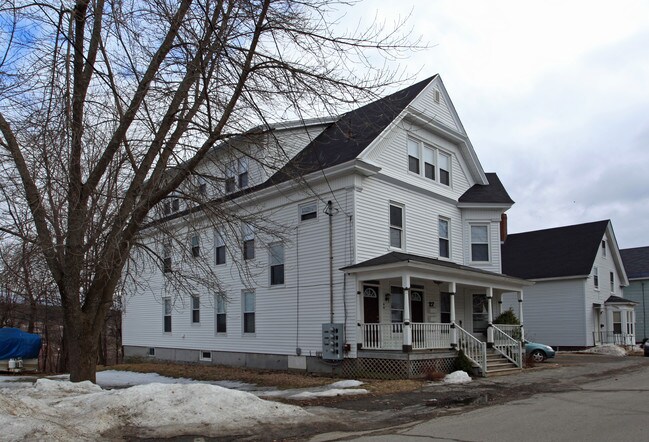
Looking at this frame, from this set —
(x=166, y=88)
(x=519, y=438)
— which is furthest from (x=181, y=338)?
(x=519, y=438)

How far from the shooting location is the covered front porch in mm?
16953

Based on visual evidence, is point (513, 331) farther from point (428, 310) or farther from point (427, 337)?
point (427, 337)

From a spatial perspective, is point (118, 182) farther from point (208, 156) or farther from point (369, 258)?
point (369, 258)

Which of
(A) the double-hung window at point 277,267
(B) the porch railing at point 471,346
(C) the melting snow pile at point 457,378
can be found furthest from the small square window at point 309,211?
(C) the melting snow pile at point 457,378

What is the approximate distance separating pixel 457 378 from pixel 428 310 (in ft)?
15.1

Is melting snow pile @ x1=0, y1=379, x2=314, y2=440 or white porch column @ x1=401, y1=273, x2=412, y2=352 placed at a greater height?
white porch column @ x1=401, y1=273, x2=412, y2=352

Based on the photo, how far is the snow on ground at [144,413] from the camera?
753cm

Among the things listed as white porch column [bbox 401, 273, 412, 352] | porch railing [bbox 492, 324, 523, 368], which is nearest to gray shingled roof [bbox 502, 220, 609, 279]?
porch railing [bbox 492, 324, 523, 368]

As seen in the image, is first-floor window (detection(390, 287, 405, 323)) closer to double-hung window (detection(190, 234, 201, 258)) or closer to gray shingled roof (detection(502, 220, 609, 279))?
double-hung window (detection(190, 234, 201, 258))

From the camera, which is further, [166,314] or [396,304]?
[166,314]

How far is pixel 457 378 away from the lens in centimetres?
1645

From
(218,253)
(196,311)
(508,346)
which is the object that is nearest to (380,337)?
(508,346)

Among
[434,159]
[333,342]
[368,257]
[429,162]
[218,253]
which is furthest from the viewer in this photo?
[218,253]

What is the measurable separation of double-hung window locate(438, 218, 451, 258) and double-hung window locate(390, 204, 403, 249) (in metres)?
2.67
